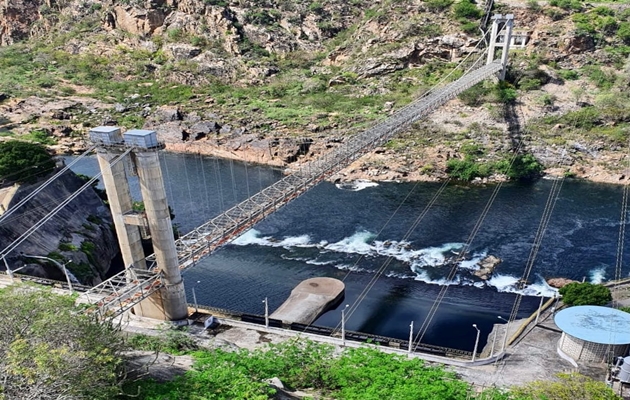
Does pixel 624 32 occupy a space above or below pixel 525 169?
above

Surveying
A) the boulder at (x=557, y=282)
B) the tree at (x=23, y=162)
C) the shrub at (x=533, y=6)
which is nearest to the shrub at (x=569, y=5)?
the shrub at (x=533, y=6)

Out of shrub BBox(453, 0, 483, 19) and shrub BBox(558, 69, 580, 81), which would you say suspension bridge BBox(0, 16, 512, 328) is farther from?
shrub BBox(453, 0, 483, 19)

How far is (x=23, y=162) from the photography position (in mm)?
32688

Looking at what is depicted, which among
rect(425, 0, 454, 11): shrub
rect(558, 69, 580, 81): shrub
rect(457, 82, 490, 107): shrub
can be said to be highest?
rect(425, 0, 454, 11): shrub

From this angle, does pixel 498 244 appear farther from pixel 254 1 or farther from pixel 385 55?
pixel 254 1

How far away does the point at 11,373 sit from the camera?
11.3m

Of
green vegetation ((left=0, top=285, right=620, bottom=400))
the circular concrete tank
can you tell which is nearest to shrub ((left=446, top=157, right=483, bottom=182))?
the circular concrete tank

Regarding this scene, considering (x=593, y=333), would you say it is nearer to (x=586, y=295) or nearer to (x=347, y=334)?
(x=586, y=295)

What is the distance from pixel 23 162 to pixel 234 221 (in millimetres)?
17729

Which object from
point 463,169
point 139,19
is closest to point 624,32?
point 463,169

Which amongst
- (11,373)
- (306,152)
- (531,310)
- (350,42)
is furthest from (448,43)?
(11,373)

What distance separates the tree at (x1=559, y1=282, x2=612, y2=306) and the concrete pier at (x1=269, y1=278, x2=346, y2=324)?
11906 mm

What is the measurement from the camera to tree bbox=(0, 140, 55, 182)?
105 ft

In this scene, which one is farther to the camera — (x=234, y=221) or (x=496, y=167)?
(x=496, y=167)
